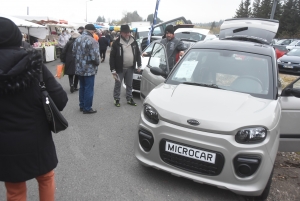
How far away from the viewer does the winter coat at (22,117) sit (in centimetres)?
178

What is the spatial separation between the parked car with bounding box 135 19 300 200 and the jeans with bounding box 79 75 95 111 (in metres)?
2.22

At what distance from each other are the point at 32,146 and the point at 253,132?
2061mm

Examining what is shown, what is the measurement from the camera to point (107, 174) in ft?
11.4

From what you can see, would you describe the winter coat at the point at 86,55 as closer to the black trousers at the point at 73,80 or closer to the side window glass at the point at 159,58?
the side window glass at the point at 159,58

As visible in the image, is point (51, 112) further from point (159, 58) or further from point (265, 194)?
point (159, 58)

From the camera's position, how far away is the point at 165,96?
3.38 m

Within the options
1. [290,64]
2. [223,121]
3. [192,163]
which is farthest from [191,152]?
[290,64]

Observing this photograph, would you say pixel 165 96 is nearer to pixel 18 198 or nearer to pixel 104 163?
pixel 104 163

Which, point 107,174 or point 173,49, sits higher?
point 173,49

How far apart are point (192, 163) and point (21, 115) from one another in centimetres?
180

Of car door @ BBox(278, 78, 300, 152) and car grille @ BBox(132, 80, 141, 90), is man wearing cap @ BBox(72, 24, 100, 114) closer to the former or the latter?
car grille @ BBox(132, 80, 141, 90)

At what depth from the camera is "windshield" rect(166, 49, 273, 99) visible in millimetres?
3602

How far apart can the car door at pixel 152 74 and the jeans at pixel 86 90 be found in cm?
107

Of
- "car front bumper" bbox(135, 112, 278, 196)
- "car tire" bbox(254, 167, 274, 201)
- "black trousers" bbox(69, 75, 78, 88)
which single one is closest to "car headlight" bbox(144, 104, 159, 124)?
"car front bumper" bbox(135, 112, 278, 196)
